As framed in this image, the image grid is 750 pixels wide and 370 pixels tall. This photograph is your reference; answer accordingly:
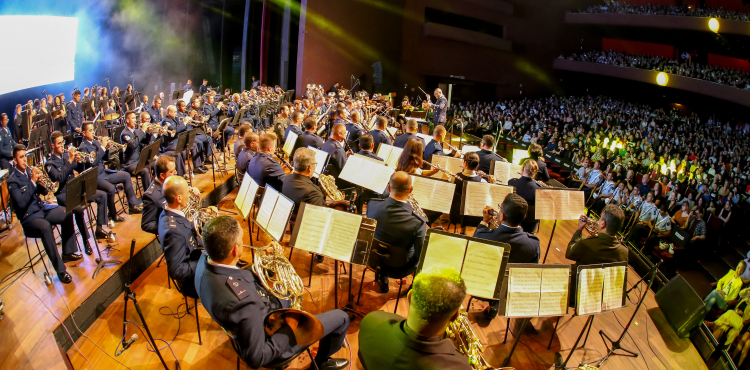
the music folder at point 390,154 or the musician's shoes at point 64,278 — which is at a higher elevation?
the music folder at point 390,154

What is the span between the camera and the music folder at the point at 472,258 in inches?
125

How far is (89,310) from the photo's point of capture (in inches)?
155

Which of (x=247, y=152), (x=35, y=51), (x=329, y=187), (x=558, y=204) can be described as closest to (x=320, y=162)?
(x=329, y=187)

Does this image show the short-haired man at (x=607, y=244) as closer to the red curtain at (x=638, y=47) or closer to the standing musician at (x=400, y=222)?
the standing musician at (x=400, y=222)

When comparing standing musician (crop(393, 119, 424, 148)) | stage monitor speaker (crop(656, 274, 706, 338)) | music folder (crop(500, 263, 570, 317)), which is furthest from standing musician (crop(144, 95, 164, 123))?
stage monitor speaker (crop(656, 274, 706, 338))

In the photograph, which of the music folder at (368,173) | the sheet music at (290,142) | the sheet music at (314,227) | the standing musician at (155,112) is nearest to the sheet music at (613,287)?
the sheet music at (314,227)

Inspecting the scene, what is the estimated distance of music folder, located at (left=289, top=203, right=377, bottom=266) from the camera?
3416 millimetres

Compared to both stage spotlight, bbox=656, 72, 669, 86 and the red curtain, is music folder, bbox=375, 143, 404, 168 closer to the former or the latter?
stage spotlight, bbox=656, 72, 669, 86

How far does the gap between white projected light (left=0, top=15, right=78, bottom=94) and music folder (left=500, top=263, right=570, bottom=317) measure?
40.4 feet

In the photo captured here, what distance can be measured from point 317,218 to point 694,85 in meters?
20.9

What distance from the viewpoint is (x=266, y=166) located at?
18.0 feet

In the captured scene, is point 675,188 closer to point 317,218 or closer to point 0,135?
point 317,218

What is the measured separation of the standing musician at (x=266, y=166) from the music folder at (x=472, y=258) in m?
2.82

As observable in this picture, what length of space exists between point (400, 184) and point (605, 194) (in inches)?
284
